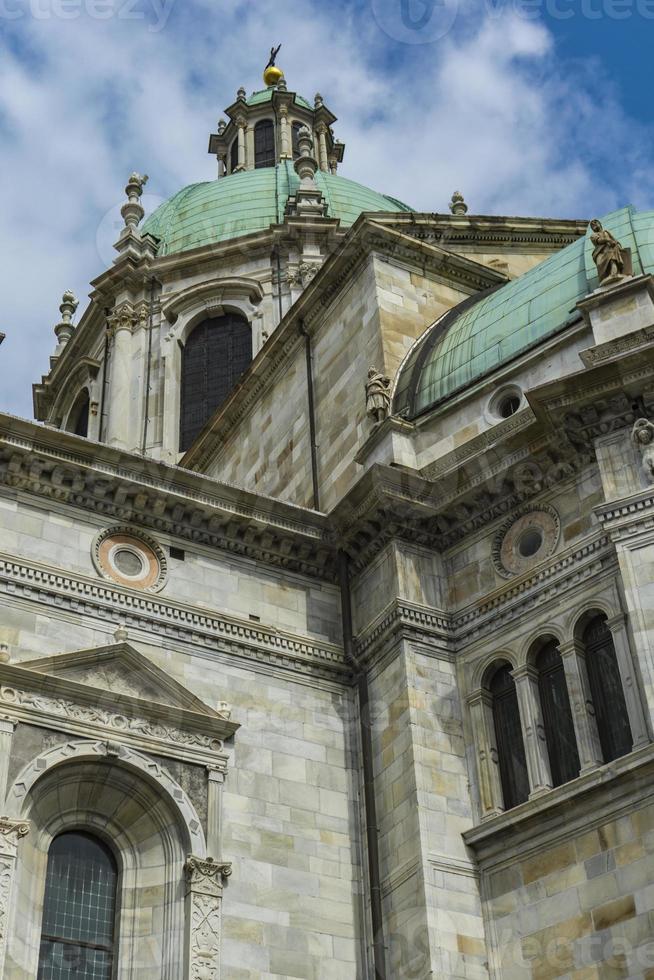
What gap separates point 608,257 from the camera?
2100cm

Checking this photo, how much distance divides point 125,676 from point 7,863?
3.19m

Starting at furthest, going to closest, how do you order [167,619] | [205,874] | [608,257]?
[608,257] < [167,619] < [205,874]

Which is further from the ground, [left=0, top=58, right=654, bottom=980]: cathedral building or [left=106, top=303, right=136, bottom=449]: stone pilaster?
[left=106, top=303, right=136, bottom=449]: stone pilaster

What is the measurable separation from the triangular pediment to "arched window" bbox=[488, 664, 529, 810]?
12.2 feet

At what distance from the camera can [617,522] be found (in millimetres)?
18516

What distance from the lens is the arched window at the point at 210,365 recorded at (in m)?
38.7

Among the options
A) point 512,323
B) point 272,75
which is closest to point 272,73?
point 272,75

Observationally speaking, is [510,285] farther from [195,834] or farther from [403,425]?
[195,834]

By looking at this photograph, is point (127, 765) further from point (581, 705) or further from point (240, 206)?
point (240, 206)

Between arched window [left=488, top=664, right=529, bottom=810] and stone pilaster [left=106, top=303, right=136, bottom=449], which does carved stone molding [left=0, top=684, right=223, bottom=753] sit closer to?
arched window [left=488, top=664, right=529, bottom=810]

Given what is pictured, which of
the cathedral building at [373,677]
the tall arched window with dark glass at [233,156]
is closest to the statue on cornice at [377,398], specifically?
the cathedral building at [373,677]

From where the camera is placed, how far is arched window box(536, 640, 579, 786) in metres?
18.2

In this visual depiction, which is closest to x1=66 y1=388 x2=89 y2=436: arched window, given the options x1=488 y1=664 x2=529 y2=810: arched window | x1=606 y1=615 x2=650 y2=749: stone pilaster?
x1=488 y1=664 x2=529 y2=810: arched window

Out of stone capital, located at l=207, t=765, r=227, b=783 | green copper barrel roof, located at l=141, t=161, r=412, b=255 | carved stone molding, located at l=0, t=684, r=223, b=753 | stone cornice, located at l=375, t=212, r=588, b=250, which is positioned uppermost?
green copper barrel roof, located at l=141, t=161, r=412, b=255
